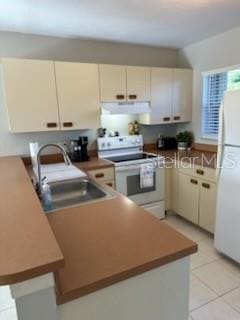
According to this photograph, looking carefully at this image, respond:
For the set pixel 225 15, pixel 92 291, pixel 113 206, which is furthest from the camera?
pixel 225 15

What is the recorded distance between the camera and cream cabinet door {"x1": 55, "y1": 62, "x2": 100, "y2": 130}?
2.57 metres

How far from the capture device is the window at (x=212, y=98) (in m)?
3.02

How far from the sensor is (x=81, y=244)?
1007mm

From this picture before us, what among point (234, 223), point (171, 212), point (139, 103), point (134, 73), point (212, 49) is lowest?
point (171, 212)

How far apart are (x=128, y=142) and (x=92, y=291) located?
8.50 ft

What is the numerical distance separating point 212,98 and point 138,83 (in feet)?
3.58

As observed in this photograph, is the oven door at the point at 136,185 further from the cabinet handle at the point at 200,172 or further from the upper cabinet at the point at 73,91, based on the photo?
the upper cabinet at the point at 73,91

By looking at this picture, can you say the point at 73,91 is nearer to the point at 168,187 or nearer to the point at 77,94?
the point at 77,94

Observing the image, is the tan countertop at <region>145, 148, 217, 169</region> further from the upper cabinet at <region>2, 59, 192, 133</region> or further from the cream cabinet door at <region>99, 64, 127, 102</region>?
the cream cabinet door at <region>99, 64, 127, 102</region>

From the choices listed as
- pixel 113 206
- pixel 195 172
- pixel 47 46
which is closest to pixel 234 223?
pixel 195 172

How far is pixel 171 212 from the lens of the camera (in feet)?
11.0

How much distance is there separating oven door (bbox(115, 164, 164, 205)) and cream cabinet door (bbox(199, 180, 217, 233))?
546 mm

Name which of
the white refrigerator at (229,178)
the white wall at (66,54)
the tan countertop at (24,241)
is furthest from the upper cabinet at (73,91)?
the tan countertop at (24,241)

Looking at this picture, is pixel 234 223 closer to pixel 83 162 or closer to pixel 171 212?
pixel 171 212
